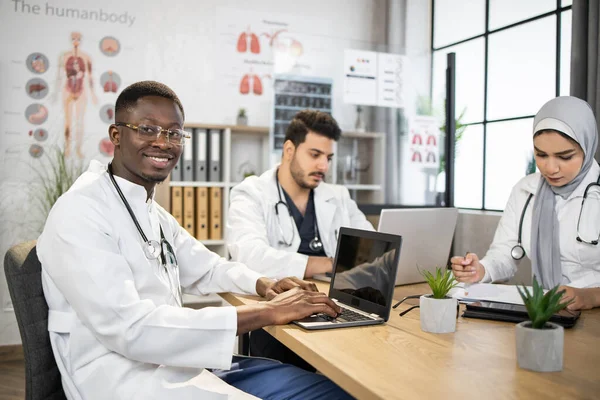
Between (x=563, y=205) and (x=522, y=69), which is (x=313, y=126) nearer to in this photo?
(x=563, y=205)

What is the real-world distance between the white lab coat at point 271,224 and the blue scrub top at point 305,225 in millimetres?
28

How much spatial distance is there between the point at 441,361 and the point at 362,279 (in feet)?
1.55

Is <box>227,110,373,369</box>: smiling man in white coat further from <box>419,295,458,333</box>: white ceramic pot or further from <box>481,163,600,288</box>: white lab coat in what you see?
<box>419,295,458,333</box>: white ceramic pot

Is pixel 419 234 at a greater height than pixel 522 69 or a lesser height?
lesser

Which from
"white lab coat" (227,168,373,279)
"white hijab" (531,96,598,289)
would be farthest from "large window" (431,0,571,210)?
"white lab coat" (227,168,373,279)

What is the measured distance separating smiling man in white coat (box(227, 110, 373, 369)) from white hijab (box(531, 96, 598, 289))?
84cm

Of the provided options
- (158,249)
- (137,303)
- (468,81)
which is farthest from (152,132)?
(468,81)

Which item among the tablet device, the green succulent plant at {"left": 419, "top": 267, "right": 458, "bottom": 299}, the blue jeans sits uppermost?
the green succulent plant at {"left": 419, "top": 267, "right": 458, "bottom": 299}

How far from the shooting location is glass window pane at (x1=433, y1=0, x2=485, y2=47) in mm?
4125

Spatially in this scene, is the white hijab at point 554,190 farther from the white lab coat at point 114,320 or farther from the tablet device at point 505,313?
the white lab coat at point 114,320

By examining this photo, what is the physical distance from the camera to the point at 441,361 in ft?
3.81

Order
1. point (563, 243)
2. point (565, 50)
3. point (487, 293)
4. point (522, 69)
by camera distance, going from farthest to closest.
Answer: point (522, 69) < point (565, 50) < point (563, 243) < point (487, 293)

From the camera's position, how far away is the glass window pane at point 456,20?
4125 mm

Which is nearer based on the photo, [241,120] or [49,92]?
[49,92]
